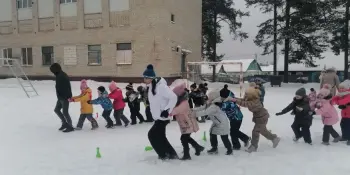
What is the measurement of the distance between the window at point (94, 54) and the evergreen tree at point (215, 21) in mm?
13780

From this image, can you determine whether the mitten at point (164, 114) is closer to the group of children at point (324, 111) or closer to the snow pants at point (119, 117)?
the group of children at point (324, 111)

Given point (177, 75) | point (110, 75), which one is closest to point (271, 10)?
point (177, 75)

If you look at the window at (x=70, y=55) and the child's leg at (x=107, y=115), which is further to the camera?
the window at (x=70, y=55)

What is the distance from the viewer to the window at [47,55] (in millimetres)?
28766

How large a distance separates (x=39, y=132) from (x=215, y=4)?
97.4ft

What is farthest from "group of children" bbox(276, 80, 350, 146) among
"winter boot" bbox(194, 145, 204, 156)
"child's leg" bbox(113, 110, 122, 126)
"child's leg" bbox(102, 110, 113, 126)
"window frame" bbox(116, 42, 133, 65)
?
"window frame" bbox(116, 42, 133, 65)

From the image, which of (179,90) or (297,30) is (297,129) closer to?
(179,90)

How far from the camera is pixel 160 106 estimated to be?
6004 millimetres

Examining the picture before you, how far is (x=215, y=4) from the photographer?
3572 cm

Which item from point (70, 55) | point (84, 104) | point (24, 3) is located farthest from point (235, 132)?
point (24, 3)

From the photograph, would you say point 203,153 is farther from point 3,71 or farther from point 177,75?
point 3,71

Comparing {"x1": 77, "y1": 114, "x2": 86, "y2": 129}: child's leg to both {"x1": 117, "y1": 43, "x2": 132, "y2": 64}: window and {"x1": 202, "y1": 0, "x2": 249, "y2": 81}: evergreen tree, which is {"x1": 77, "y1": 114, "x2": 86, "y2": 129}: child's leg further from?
{"x1": 202, "y1": 0, "x2": 249, "y2": 81}: evergreen tree

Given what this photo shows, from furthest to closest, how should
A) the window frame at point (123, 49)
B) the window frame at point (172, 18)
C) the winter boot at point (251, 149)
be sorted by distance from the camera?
the window frame at point (172, 18) → the window frame at point (123, 49) → the winter boot at point (251, 149)

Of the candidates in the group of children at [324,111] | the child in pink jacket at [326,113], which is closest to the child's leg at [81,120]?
the group of children at [324,111]
